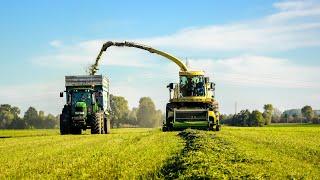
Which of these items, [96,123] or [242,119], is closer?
[96,123]

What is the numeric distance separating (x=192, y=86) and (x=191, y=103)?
124 centimetres

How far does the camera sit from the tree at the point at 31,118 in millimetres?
122812

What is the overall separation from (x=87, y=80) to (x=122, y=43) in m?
4.30

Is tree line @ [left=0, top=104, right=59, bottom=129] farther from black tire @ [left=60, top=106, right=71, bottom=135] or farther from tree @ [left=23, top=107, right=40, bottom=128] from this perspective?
black tire @ [left=60, top=106, right=71, bottom=135]

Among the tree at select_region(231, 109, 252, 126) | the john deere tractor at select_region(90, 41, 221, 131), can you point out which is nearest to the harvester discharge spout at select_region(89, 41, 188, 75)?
the john deere tractor at select_region(90, 41, 221, 131)

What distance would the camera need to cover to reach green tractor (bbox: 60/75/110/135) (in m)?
35.2

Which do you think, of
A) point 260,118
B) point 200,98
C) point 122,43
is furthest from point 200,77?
point 260,118

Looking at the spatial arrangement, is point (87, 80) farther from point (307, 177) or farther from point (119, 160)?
point (307, 177)

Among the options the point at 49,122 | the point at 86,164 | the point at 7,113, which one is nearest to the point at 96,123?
the point at 86,164

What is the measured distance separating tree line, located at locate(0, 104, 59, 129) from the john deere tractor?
84.1 meters

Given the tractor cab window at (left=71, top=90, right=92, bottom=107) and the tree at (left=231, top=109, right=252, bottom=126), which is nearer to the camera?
the tractor cab window at (left=71, top=90, right=92, bottom=107)

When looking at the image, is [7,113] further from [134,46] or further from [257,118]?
[134,46]

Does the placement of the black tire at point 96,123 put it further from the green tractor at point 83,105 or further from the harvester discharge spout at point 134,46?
the harvester discharge spout at point 134,46

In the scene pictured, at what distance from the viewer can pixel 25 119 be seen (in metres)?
123
